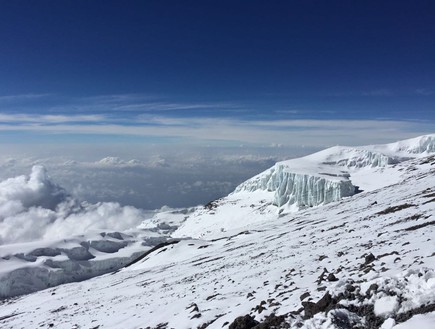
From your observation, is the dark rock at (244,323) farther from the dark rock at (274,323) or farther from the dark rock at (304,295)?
the dark rock at (304,295)

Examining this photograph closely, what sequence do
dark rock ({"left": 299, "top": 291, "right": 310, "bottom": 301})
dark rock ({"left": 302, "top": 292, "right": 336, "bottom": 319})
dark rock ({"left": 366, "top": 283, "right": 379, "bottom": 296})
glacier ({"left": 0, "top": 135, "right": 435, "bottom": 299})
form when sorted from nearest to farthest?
1. dark rock ({"left": 366, "top": 283, "right": 379, "bottom": 296})
2. dark rock ({"left": 302, "top": 292, "right": 336, "bottom": 319})
3. dark rock ({"left": 299, "top": 291, "right": 310, "bottom": 301})
4. glacier ({"left": 0, "top": 135, "right": 435, "bottom": 299})

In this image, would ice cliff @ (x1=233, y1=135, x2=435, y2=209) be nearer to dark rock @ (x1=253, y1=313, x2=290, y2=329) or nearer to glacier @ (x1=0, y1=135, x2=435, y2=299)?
glacier @ (x1=0, y1=135, x2=435, y2=299)

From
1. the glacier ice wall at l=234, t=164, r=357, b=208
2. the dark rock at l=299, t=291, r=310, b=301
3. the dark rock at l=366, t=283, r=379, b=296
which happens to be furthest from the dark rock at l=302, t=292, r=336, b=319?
the glacier ice wall at l=234, t=164, r=357, b=208

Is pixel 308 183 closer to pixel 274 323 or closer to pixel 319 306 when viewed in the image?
pixel 319 306

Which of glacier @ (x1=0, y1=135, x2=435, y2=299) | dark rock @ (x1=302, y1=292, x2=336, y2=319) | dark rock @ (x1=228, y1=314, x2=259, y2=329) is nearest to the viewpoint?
dark rock @ (x1=302, y1=292, x2=336, y2=319)

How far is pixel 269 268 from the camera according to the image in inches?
1096

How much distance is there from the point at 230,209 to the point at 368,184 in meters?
66.8

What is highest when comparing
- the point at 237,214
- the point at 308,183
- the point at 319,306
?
the point at 319,306

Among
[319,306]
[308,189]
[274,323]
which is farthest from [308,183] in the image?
[274,323]

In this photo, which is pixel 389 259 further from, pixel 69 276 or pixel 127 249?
pixel 127 249

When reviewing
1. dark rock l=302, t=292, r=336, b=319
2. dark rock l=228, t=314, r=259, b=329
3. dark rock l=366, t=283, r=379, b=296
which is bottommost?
dark rock l=228, t=314, r=259, b=329

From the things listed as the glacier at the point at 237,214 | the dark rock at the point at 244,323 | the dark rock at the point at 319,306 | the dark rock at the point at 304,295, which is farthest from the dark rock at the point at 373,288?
the glacier at the point at 237,214

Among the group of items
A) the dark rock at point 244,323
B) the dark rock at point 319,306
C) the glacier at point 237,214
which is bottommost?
the glacier at point 237,214

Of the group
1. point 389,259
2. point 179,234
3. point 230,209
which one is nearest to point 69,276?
point 179,234
